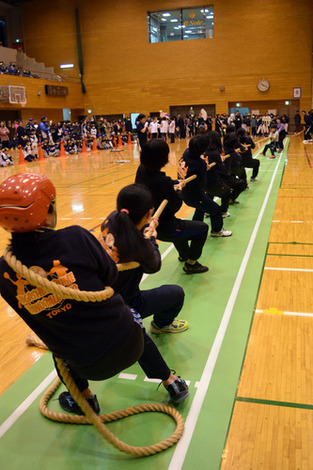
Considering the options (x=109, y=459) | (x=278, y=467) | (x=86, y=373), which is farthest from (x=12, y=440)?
(x=278, y=467)

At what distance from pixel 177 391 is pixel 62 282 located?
1.29 m

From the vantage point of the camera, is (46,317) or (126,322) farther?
(126,322)

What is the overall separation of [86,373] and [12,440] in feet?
2.64

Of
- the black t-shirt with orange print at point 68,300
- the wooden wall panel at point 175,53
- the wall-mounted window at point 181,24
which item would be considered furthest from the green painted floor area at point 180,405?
the wall-mounted window at point 181,24

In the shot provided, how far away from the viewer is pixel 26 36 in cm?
3497

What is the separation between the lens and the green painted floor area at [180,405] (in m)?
2.35

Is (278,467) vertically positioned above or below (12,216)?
below

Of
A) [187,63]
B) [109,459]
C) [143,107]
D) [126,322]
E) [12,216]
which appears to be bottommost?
[109,459]

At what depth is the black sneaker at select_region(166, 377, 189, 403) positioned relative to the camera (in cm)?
272

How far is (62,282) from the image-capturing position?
1.84m

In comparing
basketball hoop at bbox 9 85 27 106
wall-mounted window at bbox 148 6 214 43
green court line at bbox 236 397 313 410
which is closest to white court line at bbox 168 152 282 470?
green court line at bbox 236 397 313 410

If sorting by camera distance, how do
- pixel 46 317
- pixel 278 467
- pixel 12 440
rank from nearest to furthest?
pixel 46 317 → pixel 278 467 → pixel 12 440

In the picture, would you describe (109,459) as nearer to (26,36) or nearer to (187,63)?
(187,63)

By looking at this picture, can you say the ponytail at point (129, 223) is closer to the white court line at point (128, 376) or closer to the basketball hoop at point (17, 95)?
the white court line at point (128, 376)
